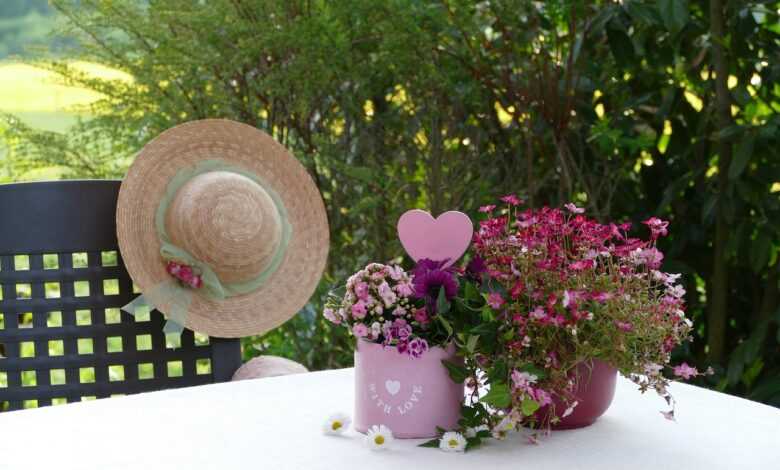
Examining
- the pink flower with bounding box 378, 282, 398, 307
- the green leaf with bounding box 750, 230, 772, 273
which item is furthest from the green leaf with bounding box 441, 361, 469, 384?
the green leaf with bounding box 750, 230, 772, 273

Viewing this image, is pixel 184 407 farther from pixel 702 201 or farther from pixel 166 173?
pixel 702 201

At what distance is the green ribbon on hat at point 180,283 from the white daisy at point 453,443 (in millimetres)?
877

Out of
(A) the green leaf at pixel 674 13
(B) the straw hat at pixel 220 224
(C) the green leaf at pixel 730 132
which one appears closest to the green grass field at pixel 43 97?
(B) the straw hat at pixel 220 224

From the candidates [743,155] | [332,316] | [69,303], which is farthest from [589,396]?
[743,155]

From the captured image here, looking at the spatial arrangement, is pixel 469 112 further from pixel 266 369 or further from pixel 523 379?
pixel 523 379

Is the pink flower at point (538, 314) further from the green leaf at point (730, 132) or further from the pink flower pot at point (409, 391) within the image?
the green leaf at point (730, 132)

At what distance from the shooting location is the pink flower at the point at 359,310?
1.21 metres

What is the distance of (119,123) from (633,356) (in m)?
2.01

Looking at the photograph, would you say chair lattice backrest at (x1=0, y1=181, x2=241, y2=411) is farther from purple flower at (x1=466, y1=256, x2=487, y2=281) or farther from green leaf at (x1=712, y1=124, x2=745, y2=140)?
green leaf at (x1=712, y1=124, x2=745, y2=140)

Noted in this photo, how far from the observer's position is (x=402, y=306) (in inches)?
48.2

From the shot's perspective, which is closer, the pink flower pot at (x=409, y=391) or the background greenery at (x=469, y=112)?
the pink flower pot at (x=409, y=391)

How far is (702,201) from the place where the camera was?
8.95ft

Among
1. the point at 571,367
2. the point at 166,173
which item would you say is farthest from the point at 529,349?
the point at 166,173

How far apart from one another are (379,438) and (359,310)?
0.53ft
